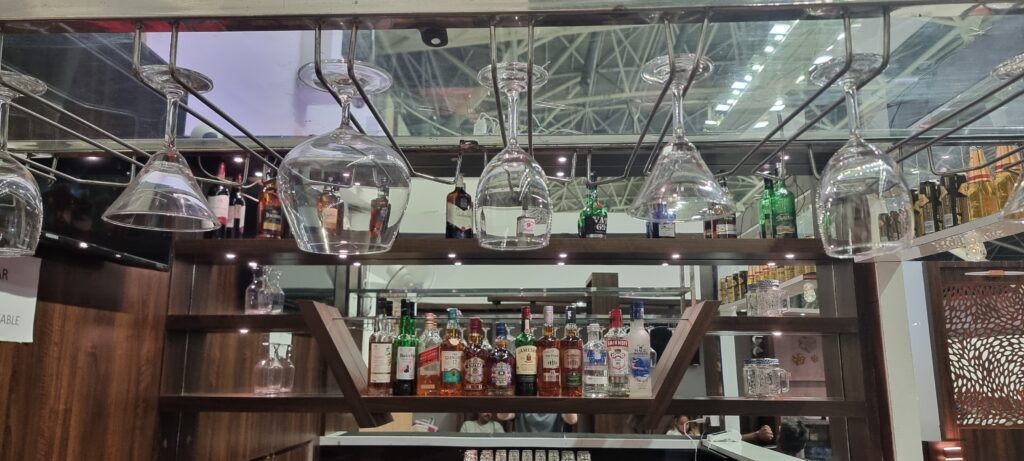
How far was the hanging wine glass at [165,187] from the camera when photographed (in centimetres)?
95

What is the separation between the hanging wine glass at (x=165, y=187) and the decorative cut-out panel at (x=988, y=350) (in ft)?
13.1

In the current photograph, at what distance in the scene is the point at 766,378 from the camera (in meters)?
2.29

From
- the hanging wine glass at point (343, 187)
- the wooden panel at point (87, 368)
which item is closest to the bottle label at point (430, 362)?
the wooden panel at point (87, 368)

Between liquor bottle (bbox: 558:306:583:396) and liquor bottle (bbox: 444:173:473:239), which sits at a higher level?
liquor bottle (bbox: 444:173:473:239)

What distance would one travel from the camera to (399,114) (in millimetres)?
1646

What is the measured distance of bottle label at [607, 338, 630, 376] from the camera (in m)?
1.99

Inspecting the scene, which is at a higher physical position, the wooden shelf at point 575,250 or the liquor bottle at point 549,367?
the wooden shelf at point 575,250

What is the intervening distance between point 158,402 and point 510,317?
1.23 meters

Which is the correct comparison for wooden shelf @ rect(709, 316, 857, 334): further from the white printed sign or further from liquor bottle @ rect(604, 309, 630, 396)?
the white printed sign

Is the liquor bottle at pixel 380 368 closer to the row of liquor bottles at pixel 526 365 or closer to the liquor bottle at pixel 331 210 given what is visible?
the row of liquor bottles at pixel 526 365

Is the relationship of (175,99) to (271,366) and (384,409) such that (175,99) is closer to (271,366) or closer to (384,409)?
(384,409)

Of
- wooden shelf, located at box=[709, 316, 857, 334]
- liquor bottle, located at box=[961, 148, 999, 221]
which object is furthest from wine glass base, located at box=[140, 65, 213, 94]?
liquor bottle, located at box=[961, 148, 999, 221]

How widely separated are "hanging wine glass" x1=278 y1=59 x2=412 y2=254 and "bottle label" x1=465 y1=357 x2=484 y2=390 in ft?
4.13

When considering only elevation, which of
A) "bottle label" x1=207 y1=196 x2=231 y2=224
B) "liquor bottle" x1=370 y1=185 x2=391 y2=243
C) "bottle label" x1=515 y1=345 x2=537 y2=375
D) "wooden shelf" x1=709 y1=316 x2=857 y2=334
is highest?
"bottle label" x1=207 y1=196 x2=231 y2=224
